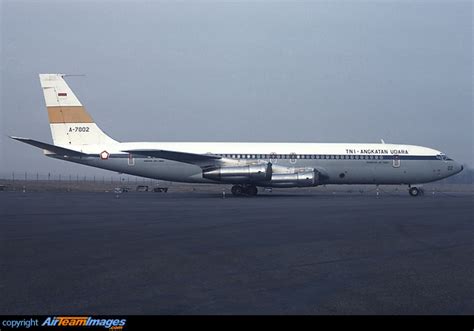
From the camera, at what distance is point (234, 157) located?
32.5m

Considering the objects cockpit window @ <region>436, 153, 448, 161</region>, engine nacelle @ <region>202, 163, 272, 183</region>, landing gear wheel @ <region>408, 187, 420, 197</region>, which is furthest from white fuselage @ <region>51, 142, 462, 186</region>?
engine nacelle @ <region>202, 163, 272, 183</region>

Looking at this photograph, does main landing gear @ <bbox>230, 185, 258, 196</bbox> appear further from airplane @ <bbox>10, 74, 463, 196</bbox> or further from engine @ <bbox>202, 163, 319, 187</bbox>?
engine @ <bbox>202, 163, 319, 187</bbox>

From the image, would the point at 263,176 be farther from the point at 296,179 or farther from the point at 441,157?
the point at 441,157

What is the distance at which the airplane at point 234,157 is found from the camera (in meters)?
32.3

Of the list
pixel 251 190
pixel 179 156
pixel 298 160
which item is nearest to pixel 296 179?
pixel 298 160

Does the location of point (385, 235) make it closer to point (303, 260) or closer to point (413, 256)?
point (413, 256)

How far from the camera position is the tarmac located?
5684mm

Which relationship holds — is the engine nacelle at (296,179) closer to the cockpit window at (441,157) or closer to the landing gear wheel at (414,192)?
the landing gear wheel at (414,192)

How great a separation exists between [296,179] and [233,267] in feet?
77.6
